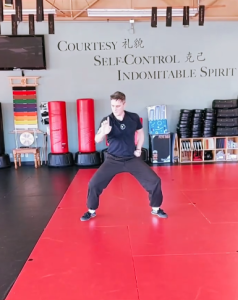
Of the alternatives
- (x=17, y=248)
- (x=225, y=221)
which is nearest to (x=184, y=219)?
(x=225, y=221)

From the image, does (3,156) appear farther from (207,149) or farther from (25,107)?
(207,149)

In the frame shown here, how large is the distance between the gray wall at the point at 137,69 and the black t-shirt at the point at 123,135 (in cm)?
399

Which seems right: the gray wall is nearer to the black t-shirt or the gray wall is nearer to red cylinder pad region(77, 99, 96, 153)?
red cylinder pad region(77, 99, 96, 153)

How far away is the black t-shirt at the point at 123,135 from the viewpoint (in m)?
3.44

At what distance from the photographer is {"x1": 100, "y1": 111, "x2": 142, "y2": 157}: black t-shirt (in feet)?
11.3

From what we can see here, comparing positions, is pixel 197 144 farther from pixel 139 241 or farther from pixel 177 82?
pixel 139 241

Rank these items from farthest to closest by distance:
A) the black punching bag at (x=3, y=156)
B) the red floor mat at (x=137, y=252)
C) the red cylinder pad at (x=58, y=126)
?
the black punching bag at (x=3, y=156), the red cylinder pad at (x=58, y=126), the red floor mat at (x=137, y=252)

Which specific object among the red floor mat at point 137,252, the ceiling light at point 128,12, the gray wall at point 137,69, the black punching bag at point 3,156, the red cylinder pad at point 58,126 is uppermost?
the ceiling light at point 128,12

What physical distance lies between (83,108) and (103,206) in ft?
10.7

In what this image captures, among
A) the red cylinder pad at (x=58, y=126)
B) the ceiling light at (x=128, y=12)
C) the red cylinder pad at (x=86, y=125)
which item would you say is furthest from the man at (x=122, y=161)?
the ceiling light at (x=128, y=12)

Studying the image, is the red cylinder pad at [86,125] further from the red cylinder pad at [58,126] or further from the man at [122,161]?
the man at [122,161]

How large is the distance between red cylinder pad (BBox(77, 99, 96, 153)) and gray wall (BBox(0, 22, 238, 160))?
0.58 metres

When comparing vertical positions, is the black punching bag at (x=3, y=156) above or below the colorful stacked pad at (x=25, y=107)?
below

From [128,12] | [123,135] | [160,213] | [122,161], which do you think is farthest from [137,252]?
[128,12]
